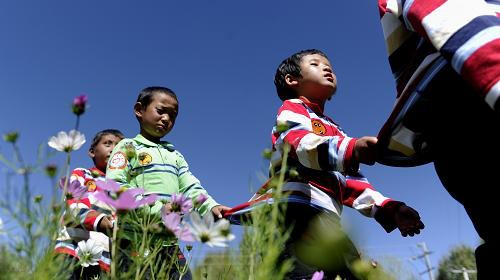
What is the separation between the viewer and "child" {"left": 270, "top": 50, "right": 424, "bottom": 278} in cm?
133

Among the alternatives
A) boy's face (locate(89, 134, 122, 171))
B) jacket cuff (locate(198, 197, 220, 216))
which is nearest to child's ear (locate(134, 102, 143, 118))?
jacket cuff (locate(198, 197, 220, 216))

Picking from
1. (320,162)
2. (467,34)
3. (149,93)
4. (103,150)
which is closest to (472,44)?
(467,34)

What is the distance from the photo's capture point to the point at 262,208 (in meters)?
0.96

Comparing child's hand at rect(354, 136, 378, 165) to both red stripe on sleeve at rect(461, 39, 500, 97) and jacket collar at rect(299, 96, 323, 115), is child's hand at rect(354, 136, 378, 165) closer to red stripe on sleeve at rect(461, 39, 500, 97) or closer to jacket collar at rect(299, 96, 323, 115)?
red stripe on sleeve at rect(461, 39, 500, 97)

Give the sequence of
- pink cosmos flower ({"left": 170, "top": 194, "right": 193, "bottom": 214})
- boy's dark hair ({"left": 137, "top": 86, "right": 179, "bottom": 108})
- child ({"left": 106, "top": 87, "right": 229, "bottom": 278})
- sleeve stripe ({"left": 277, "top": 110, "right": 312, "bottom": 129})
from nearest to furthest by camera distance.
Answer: pink cosmos flower ({"left": 170, "top": 194, "right": 193, "bottom": 214}) → sleeve stripe ({"left": 277, "top": 110, "right": 312, "bottom": 129}) → child ({"left": 106, "top": 87, "right": 229, "bottom": 278}) → boy's dark hair ({"left": 137, "top": 86, "right": 179, "bottom": 108})

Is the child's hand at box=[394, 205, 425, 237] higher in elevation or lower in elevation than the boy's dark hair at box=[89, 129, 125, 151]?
lower

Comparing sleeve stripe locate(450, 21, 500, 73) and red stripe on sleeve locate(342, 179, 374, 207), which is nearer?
sleeve stripe locate(450, 21, 500, 73)

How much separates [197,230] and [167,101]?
1.62 m

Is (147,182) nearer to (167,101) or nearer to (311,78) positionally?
(167,101)

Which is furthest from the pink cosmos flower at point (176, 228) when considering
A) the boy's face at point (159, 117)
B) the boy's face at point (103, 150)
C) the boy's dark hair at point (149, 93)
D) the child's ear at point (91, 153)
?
the child's ear at point (91, 153)

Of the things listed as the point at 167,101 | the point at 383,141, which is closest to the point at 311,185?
the point at 383,141

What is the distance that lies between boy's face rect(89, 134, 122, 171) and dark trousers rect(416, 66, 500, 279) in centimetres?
260

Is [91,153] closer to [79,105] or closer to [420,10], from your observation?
[79,105]

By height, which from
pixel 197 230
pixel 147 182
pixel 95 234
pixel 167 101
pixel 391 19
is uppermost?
pixel 391 19
